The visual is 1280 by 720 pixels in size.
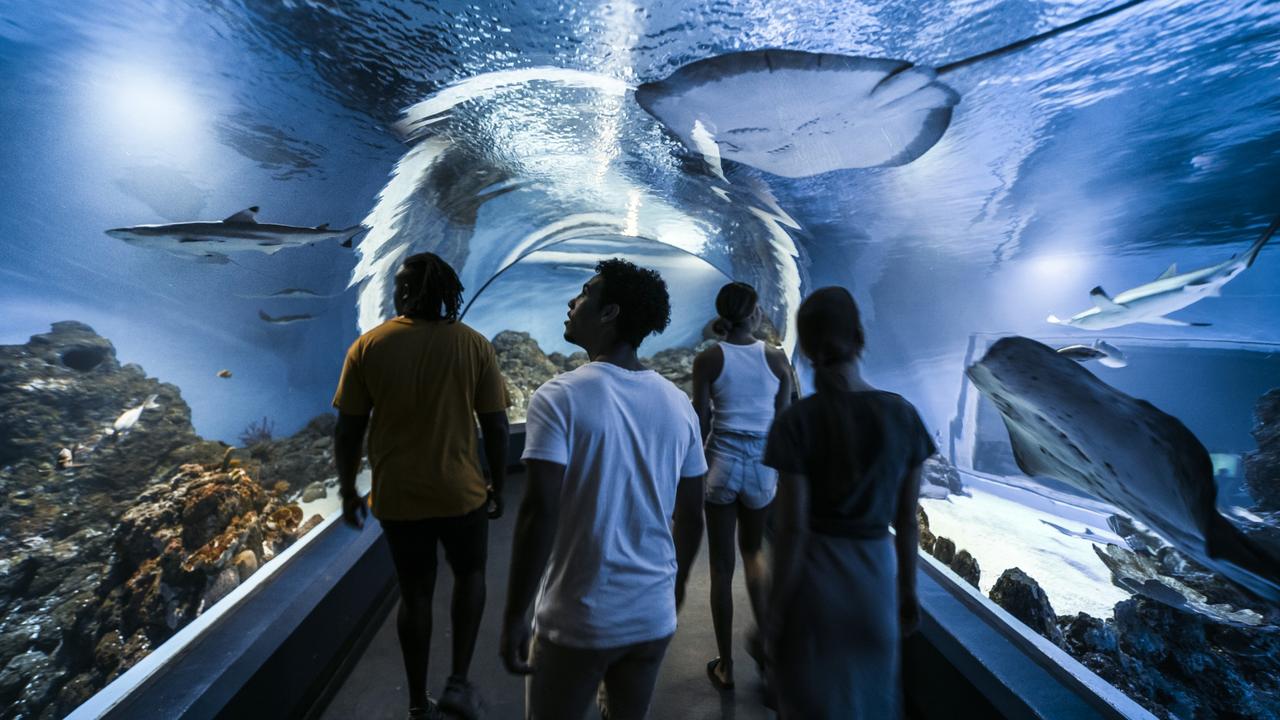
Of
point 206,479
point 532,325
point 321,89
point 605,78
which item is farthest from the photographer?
point 532,325

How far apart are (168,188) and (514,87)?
199cm

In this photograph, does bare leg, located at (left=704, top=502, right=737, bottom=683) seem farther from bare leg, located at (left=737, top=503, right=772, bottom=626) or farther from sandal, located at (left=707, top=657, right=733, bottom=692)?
sandal, located at (left=707, top=657, right=733, bottom=692)

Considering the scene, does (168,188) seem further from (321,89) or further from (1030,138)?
(1030,138)

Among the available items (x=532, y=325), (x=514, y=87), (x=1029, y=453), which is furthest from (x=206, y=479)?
Answer: (x=532, y=325)

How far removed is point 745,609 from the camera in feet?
11.4

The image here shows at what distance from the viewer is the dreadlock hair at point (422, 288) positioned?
215 centimetres

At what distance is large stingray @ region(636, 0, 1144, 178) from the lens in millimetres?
2252

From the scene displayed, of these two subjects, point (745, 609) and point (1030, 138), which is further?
point (745, 609)

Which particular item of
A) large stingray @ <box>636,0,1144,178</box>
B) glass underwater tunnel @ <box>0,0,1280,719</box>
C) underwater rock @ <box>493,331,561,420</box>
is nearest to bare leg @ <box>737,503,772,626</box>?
glass underwater tunnel @ <box>0,0,1280,719</box>

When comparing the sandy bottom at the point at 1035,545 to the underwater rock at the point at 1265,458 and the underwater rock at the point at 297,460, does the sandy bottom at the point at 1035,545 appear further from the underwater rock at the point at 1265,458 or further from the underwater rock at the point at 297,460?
the underwater rock at the point at 297,460

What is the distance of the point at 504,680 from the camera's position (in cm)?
266

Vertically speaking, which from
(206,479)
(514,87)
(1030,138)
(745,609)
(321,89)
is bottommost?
(745,609)

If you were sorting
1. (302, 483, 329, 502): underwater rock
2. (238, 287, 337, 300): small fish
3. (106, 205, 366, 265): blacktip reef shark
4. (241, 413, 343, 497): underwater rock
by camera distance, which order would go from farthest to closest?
(302, 483, 329, 502): underwater rock
(241, 413, 343, 497): underwater rock
(238, 287, 337, 300): small fish
(106, 205, 366, 265): blacktip reef shark

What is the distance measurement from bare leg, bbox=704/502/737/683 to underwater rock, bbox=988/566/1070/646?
1.45 metres
